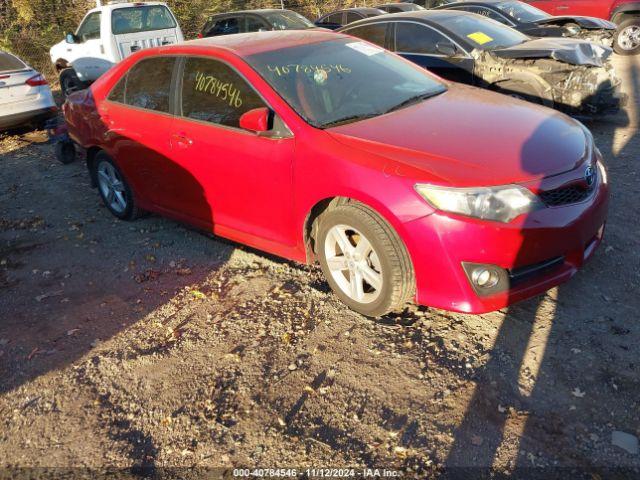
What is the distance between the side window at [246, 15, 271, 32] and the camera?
11180mm

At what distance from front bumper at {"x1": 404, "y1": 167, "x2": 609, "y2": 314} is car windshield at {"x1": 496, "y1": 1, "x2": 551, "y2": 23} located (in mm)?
7508

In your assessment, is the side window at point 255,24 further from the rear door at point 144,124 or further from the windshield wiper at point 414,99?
the windshield wiper at point 414,99

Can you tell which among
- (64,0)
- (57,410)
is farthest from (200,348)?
(64,0)

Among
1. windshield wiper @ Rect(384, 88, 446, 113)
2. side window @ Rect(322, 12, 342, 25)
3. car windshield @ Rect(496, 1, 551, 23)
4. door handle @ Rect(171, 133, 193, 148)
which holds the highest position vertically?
windshield wiper @ Rect(384, 88, 446, 113)

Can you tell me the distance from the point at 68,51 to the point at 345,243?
411 inches

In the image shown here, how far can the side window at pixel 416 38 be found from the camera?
752cm

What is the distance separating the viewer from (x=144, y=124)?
455 centimetres

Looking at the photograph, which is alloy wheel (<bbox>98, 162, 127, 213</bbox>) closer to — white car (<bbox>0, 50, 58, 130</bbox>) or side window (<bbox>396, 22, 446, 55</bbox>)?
white car (<bbox>0, 50, 58, 130</bbox>)

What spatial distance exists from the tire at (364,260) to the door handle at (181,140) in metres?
1.30

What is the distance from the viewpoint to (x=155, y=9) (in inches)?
430

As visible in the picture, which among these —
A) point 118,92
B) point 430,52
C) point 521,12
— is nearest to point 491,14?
point 521,12

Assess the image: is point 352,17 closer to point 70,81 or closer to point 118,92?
point 70,81

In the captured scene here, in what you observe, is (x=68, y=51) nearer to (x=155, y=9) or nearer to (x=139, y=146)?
(x=155, y=9)

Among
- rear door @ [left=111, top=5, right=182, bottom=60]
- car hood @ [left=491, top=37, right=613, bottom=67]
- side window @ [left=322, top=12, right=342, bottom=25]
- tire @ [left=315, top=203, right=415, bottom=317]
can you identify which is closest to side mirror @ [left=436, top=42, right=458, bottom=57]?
car hood @ [left=491, top=37, right=613, bottom=67]
